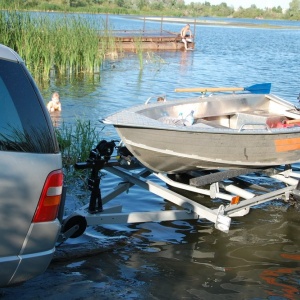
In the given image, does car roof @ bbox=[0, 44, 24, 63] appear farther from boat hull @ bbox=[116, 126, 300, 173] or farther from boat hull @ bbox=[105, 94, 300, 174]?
boat hull @ bbox=[116, 126, 300, 173]

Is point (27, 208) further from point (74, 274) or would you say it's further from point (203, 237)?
point (203, 237)

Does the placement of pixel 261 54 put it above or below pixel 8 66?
below

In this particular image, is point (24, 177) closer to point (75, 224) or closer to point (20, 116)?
point (20, 116)

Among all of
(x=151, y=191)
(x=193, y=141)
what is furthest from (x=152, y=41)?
(x=193, y=141)

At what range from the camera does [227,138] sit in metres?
7.00

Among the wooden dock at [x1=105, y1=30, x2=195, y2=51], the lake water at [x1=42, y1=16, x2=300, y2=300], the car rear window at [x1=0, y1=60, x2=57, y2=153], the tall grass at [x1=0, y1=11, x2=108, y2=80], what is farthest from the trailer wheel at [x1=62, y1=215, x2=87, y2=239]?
the wooden dock at [x1=105, y1=30, x2=195, y2=51]

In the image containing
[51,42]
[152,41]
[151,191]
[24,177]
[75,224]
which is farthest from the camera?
[152,41]

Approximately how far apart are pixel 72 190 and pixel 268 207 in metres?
2.67

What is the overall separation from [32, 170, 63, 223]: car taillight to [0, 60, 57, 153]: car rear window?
0.64 ft

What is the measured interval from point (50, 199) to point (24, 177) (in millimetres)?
267

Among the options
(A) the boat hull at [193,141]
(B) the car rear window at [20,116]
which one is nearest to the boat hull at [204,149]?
(A) the boat hull at [193,141]

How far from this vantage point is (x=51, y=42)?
19062 mm

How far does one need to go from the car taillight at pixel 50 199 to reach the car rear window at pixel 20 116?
196 millimetres

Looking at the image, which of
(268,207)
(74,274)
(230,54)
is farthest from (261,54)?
(74,274)
